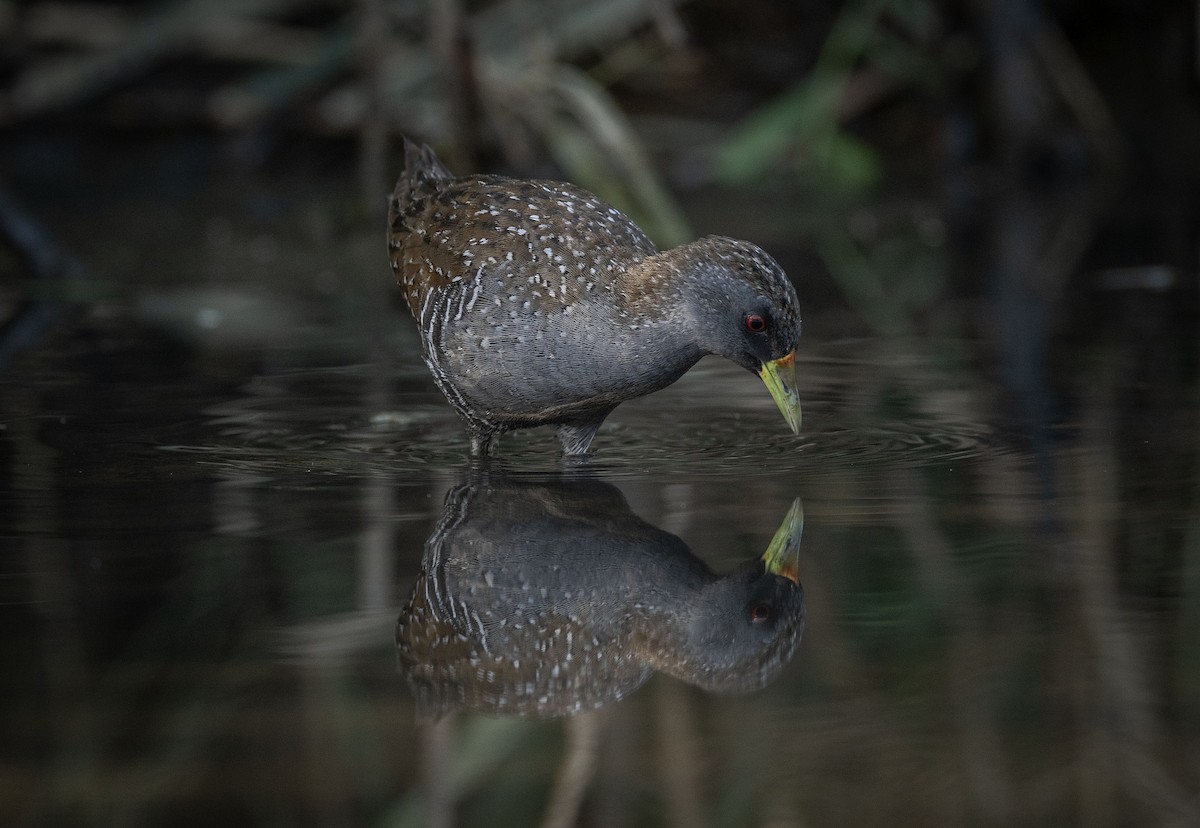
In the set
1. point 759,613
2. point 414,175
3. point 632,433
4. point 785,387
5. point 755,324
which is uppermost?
point 414,175

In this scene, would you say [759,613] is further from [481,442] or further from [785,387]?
[481,442]

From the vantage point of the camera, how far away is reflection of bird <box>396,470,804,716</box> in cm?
334

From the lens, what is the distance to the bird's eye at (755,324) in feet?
15.8

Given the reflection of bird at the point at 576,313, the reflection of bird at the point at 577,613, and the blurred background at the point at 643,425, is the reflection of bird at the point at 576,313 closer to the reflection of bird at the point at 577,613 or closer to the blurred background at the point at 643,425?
the blurred background at the point at 643,425

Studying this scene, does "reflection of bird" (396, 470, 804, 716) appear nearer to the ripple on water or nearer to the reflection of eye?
the reflection of eye

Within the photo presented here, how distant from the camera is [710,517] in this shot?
4445 millimetres

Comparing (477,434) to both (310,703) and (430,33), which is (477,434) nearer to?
(310,703)

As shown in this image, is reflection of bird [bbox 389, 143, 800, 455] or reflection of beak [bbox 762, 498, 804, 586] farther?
reflection of bird [bbox 389, 143, 800, 455]

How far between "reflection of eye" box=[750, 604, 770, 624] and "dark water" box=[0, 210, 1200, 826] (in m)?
0.11

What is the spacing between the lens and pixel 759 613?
3701 millimetres

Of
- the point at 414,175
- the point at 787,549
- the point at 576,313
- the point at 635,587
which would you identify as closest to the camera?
the point at 635,587

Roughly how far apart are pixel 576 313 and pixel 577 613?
1.47 m

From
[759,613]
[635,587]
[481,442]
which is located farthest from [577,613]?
[481,442]

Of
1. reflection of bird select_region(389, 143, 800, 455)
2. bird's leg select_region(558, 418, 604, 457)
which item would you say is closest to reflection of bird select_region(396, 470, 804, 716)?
reflection of bird select_region(389, 143, 800, 455)
